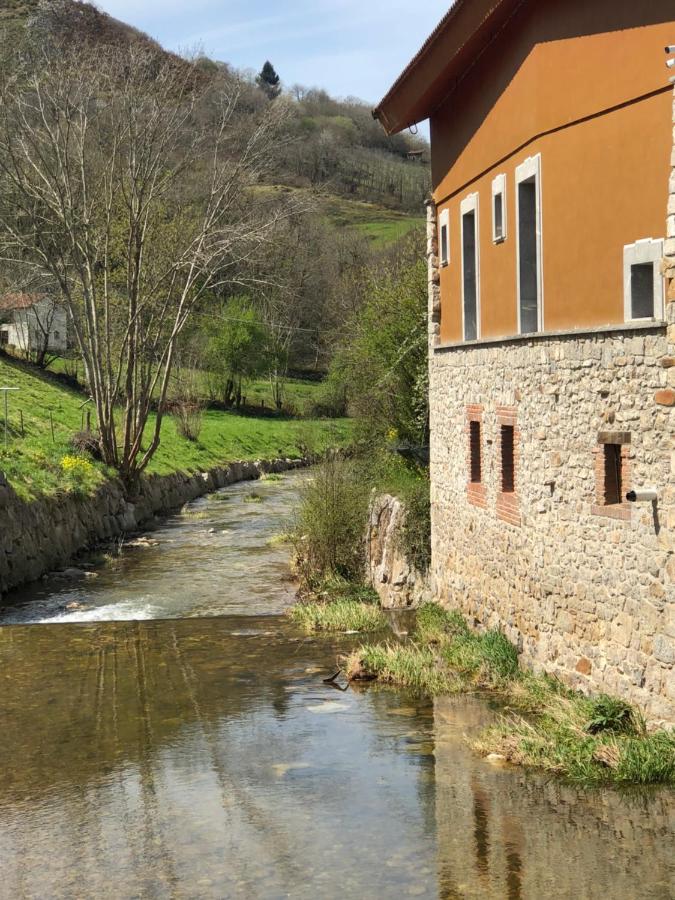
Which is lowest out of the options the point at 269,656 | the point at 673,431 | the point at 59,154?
the point at 269,656

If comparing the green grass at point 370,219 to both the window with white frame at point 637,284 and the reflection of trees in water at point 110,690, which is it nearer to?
the reflection of trees in water at point 110,690

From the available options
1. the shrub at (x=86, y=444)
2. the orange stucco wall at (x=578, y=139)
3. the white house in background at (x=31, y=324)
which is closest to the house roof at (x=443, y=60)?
the orange stucco wall at (x=578, y=139)

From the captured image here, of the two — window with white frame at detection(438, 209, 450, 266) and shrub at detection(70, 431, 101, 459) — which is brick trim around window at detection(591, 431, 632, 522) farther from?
shrub at detection(70, 431, 101, 459)

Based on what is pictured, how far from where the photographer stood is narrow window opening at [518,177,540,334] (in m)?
12.6

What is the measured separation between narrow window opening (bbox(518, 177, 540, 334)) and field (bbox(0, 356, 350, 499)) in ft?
39.9

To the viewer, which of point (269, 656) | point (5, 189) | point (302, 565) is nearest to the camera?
point (269, 656)

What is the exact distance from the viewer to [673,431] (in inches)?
353

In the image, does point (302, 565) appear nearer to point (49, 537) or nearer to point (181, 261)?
point (49, 537)

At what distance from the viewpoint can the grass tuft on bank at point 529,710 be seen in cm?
901

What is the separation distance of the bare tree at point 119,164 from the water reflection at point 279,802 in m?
16.0

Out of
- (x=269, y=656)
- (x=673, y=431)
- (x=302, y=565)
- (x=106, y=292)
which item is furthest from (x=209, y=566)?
(x=673, y=431)

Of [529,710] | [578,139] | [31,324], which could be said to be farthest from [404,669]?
[31,324]

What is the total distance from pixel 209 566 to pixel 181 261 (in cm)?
1007

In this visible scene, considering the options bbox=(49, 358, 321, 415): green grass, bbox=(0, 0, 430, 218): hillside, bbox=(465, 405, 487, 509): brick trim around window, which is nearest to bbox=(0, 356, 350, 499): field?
bbox=(49, 358, 321, 415): green grass
